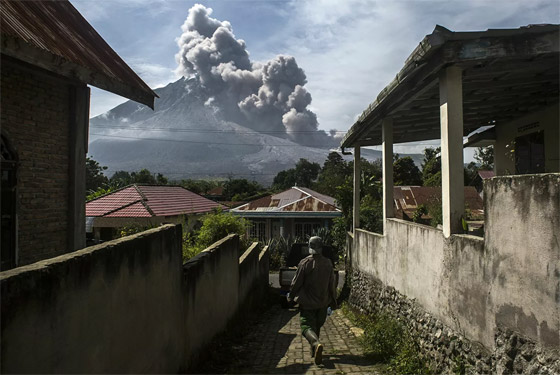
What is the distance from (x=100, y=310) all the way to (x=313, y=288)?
3853mm

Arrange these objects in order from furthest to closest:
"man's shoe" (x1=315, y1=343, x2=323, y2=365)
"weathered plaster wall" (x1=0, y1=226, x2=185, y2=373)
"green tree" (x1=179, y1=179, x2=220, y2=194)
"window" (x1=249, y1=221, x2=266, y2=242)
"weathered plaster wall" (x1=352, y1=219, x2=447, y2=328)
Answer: "green tree" (x1=179, y1=179, x2=220, y2=194), "window" (x1=249, y1=221, x2=266, y2=242), "man's shoe" (x1=315, y1=343, x2=323, y2=365), "weathered plaster wall" (x1=352, y1=219, x2=447, y2=328), "weathered plaster wall" (x1=0, y1=226, x2=185, y2=373)

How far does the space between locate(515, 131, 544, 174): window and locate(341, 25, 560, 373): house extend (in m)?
0.02

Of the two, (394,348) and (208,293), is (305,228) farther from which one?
(208,293)

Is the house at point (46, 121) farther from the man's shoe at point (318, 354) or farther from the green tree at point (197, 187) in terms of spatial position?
the green tree at point (197, 187)

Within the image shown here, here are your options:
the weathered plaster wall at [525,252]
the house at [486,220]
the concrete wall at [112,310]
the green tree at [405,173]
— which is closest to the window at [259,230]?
the green tree at [405,173]

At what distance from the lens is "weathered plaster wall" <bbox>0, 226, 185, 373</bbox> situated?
2.22 m

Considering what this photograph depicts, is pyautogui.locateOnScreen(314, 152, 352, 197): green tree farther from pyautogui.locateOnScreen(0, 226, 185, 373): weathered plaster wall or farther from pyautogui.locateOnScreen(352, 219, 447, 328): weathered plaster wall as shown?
pyautogui.locateOnScreen(0, 226, 185, 373): weathered plaster wall

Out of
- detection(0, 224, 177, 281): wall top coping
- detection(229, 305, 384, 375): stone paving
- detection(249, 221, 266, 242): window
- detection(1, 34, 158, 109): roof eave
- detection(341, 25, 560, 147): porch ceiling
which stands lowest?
detection(229, 305, 384, 375): stone paving

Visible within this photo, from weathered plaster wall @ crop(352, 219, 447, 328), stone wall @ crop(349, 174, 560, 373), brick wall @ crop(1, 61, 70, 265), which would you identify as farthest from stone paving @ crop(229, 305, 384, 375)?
brick wall @ crop(1, 61, 70, 265)

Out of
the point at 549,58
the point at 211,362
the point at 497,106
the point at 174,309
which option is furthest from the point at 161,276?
the point at 497,106

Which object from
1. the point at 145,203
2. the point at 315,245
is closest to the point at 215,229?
the point at 145,203

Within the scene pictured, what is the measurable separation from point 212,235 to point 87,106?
19.2 feet

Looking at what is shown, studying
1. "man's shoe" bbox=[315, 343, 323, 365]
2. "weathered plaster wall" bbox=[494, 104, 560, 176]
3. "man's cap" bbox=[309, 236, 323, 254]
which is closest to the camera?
"man's shoe" bbox=[315, 343, 323, 365]

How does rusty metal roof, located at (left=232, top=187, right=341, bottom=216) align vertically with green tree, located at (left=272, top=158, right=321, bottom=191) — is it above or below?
below
